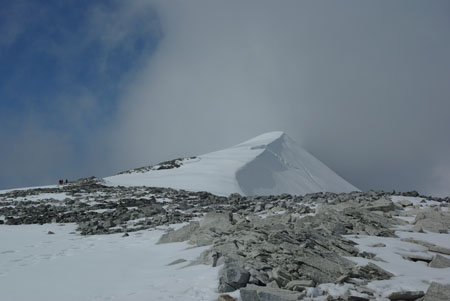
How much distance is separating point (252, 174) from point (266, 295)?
3578cm

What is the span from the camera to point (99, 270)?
29.3ft

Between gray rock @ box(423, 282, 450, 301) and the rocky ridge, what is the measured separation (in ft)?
0.11

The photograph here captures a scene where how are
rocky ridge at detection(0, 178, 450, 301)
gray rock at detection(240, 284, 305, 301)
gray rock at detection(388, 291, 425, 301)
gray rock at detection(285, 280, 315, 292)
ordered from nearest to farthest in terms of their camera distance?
gray rock at detection(240, 284, 305, 301) → gray rock at detection(388, 291, 425, 301) → gray rock at detection(285, 280, 315, 292) → rocky ridge at detection(0, 178, 450, 301)

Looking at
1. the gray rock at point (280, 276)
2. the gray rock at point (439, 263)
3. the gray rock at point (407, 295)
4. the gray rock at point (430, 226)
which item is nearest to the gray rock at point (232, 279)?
the gray rock at point (280, 276)

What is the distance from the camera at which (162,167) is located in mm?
46812

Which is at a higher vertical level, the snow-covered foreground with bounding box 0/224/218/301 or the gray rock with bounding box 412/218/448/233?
the snow-covered foreground with bounding box 0/224/218/301

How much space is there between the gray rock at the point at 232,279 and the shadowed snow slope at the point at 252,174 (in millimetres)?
25000

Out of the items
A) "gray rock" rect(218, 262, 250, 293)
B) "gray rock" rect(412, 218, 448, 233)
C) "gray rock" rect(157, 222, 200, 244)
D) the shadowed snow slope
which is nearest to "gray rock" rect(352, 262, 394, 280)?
"gray rock" rect(218, 262, 250, 293)

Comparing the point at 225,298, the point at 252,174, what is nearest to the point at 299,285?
the point at 225,298

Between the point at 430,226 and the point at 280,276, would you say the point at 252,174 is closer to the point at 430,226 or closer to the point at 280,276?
the point at 430,226

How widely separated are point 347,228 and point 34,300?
9.76 meters

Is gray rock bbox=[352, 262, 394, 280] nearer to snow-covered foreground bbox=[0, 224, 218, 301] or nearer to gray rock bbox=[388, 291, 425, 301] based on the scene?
gray rock bbox=[388, 291, 425, 301]

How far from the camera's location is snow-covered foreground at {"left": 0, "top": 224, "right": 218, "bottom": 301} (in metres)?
6.87

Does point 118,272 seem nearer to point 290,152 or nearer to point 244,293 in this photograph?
point 244,293
